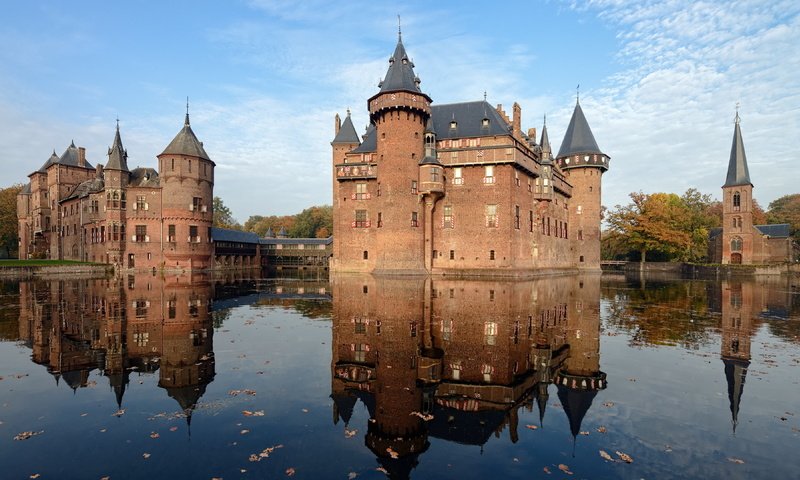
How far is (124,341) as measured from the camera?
11.6 metres

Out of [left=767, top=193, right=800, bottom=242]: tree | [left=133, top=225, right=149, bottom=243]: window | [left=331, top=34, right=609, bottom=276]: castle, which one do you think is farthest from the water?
[left=767, top=193, right=800, bottom=242]: tree

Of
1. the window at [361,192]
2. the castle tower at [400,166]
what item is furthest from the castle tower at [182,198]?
the castle tower at [400,166]

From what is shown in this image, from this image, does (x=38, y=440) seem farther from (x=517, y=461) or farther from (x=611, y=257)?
(x=611, y=257)

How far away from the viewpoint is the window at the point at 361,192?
44.0 metres

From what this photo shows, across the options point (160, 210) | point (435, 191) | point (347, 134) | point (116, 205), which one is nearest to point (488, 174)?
point (435, 191)

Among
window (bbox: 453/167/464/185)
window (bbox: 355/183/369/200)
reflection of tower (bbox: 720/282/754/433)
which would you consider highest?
window (bbox: 453/167/464/185)

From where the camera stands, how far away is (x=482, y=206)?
40.9 m

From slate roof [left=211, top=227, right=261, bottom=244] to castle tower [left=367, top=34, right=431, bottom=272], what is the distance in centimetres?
2803

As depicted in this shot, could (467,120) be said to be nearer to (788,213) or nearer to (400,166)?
(400,166)

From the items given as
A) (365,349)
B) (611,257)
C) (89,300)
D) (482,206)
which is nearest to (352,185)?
(482,206)

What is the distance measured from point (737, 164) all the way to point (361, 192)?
5598 cm

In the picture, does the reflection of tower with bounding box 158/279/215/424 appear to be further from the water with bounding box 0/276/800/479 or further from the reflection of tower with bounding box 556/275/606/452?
the reflection of tower with bounding box 556/275/606/452

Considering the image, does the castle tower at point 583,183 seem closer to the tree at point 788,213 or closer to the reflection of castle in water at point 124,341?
the tree at point 788,213

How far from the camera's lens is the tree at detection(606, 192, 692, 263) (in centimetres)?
6500
